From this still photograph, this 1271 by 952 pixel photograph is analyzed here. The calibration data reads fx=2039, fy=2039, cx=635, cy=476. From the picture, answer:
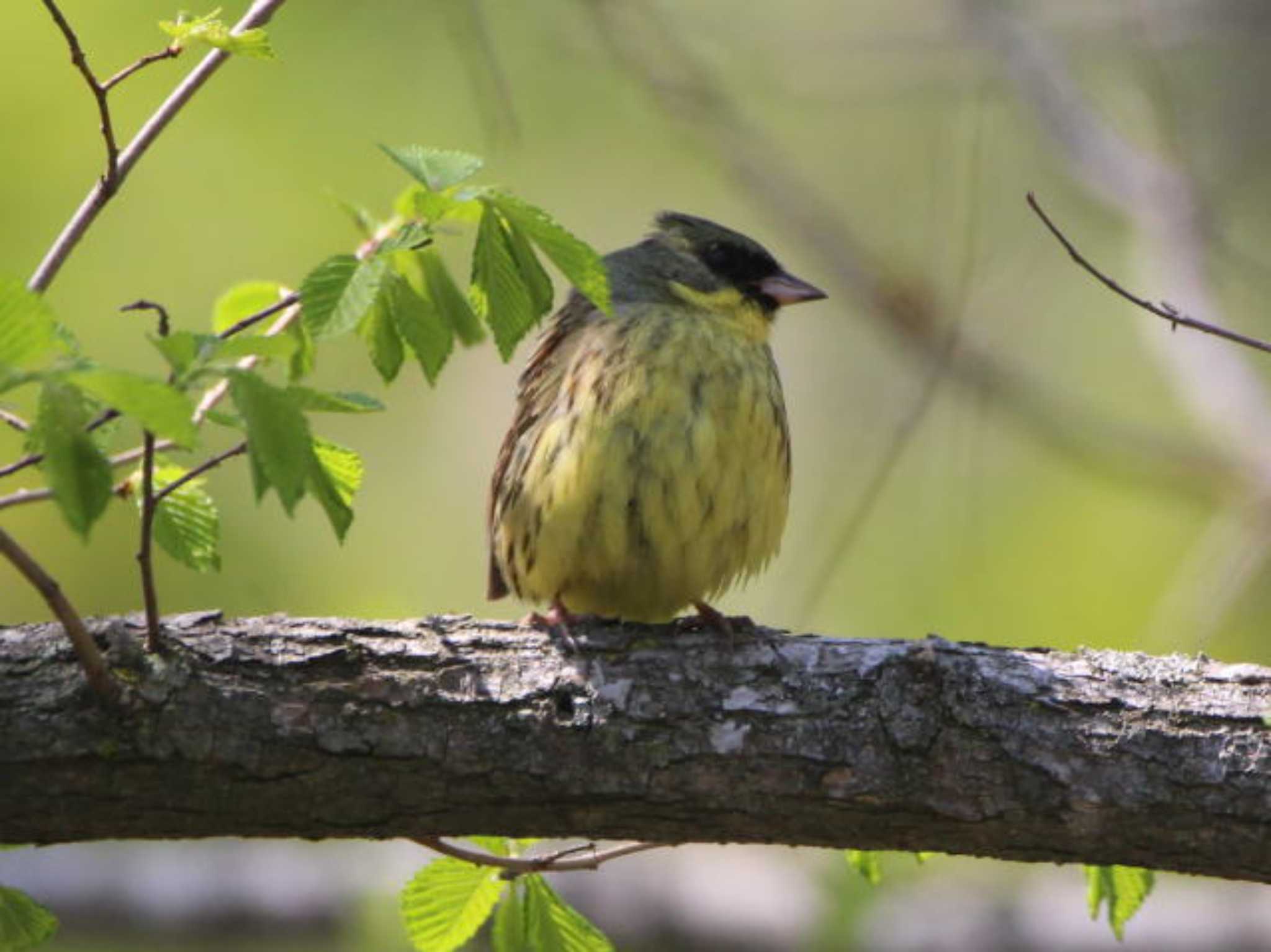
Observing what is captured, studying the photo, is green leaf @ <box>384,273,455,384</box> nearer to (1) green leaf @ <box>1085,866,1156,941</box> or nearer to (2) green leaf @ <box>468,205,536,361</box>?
(2) green leaf @ <box>468,205,536,361</box>

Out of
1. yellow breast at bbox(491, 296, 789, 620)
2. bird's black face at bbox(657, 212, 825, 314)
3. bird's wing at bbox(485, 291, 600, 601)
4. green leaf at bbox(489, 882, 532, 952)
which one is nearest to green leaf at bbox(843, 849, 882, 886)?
green leaf at bbox(489, 882, 532, 952)

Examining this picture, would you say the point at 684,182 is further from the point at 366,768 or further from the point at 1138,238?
the point at 366,768

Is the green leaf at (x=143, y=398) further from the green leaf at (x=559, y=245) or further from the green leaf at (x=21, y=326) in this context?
the green leaf at (x=559, y=245)

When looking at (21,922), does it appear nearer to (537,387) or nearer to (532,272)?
(532,272)

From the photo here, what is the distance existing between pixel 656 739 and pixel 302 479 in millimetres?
1155

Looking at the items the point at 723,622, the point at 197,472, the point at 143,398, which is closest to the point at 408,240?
the point at 197,472

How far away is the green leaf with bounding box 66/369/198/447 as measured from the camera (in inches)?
105

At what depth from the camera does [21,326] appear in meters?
2.79

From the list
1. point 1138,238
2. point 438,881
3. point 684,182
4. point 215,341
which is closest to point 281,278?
point 684,182

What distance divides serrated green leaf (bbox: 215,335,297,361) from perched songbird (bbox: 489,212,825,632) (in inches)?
58.2

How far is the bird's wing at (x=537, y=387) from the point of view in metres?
5.02

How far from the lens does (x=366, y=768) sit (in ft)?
12.1

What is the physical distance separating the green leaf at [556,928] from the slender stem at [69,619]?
855mm

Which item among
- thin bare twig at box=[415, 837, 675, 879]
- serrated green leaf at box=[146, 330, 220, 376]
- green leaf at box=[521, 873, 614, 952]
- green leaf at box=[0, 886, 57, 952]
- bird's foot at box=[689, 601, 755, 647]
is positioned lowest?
green leaf at box=[0, 886, 57, 952]
